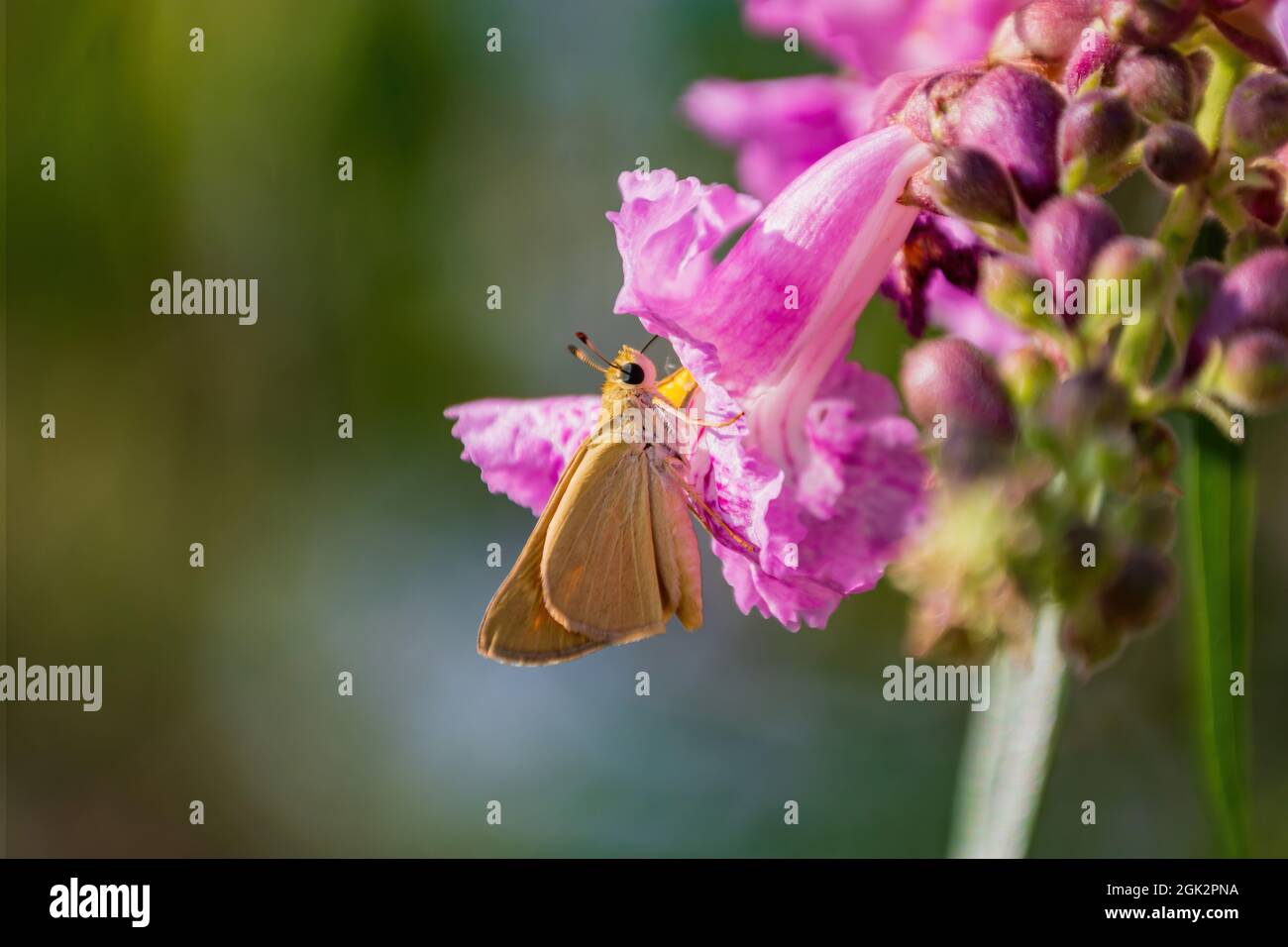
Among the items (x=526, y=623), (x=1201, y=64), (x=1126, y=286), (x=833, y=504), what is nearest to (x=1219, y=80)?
(x=1201, y=64)

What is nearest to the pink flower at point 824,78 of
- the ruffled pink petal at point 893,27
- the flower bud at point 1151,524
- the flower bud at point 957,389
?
the ruffled pink petal at point 893,27

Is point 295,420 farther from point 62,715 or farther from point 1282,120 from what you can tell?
point 1282,120

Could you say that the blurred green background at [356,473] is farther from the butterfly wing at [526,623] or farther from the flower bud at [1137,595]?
the flower bud at [1137,595]

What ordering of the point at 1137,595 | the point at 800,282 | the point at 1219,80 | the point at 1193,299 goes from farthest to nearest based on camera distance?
the point at 800,282
the point at 1219,80
the point at 1193,299
the point at 1137,595

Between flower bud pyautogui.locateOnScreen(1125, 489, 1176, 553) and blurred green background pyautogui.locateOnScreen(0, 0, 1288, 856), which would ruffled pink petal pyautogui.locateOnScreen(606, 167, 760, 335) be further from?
blurred green background pyautogui.locateOnScreen(0, 0, 1288, 856)

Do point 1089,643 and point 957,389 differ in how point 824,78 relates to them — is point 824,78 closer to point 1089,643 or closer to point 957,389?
point 957,389
